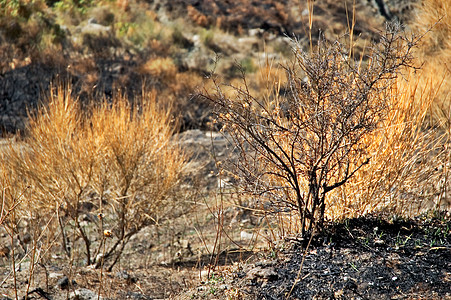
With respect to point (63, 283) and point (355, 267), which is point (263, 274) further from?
point (63, 283)

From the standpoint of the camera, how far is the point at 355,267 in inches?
99.3

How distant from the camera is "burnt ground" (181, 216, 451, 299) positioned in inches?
94.4

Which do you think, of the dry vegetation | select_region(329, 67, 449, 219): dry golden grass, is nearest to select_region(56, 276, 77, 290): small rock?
the dry vegetation

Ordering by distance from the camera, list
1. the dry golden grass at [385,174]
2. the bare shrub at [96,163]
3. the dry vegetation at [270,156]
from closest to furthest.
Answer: the dry vegetation at [270,156], the dry golden grass at [385,174], the bare shrub at [96,163]

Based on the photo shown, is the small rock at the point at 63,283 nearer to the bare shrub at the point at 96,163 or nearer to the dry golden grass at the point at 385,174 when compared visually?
the bare shrub at the point at 96,163

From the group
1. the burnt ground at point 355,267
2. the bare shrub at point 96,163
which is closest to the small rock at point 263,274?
the burnt ground at point 355,267

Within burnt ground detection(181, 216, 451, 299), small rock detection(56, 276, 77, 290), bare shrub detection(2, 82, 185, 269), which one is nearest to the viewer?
burnt ground detection(181, 216, 451, 299)

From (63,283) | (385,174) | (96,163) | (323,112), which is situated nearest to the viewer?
(323,112)

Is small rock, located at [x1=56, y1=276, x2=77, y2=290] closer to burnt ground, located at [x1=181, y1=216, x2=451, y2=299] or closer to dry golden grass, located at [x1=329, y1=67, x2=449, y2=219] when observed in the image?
burnt ground, located at [x1=181, y1=216, x2=451, y2=299]

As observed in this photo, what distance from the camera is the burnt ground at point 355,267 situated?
2398 millimetres

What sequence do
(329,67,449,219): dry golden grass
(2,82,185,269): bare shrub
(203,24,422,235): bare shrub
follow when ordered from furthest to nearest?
(2,82,185,269): bare shrub < (329,67,449,219): dry golden grass < (203,24,422,235): bare shrub

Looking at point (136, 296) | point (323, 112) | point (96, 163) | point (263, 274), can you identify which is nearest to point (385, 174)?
point (323, 112)

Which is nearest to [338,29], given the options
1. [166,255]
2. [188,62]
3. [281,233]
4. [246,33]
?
[246,33]

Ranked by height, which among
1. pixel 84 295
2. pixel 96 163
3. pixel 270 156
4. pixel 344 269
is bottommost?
pixel 84 295
